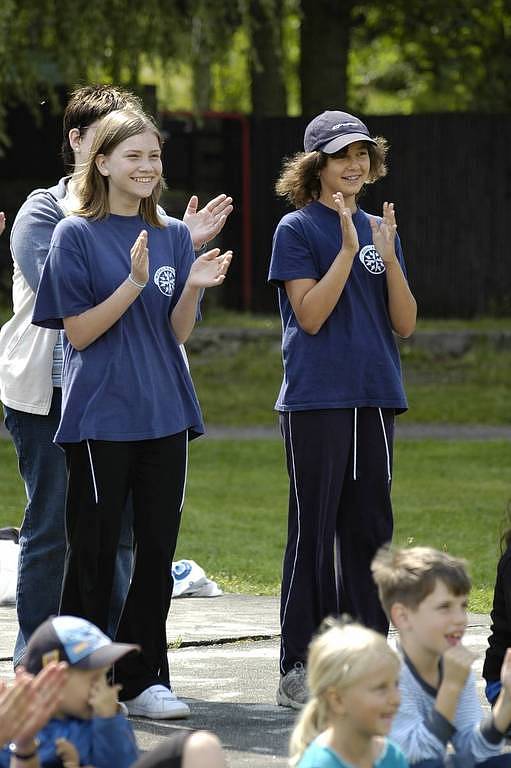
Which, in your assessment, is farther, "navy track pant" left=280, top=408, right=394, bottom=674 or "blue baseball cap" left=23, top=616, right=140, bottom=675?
"navy track pant" left=280, top=408, right=394, bottom=674

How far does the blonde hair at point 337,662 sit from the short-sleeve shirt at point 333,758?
64 mm

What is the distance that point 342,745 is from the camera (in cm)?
362

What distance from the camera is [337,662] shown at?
3.61 metres

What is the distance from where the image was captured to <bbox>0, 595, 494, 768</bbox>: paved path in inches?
190

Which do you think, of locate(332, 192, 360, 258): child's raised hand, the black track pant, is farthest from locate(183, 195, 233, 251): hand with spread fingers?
the black track pant

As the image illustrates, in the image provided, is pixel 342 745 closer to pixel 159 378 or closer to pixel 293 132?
pixel 159 378

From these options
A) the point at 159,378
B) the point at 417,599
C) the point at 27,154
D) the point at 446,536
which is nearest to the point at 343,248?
the point at 159,378

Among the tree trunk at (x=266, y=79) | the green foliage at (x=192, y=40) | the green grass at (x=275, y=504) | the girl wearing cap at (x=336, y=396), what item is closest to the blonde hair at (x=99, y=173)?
A: the girl wearing cap at (x=336, y=396)

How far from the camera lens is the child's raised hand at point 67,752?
12.1 ft

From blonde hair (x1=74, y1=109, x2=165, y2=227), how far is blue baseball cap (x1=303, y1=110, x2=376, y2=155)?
534mm

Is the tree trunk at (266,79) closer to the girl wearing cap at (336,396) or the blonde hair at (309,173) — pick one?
the blonde hair at (309,173)

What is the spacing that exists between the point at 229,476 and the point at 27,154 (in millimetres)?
6553

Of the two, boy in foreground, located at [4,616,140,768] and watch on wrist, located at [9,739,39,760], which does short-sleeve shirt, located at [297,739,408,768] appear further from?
watch on wrist, located at [9,739,39,760]

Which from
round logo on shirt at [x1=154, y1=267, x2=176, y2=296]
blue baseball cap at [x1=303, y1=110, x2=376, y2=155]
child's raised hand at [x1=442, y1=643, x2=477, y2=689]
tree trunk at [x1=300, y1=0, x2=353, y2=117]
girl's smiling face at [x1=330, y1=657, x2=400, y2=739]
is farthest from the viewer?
tree trunk at [x1=300, y1=0, x2=353, y2=117]
